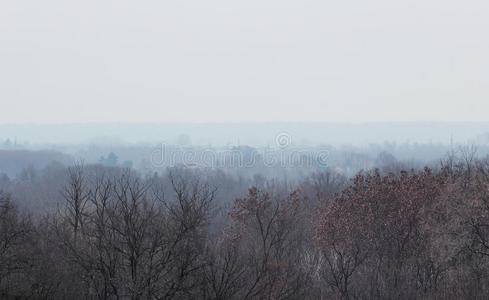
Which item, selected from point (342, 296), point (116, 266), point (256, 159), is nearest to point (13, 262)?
point (116, 266)

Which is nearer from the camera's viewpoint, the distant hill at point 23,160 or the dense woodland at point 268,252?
the dense woodland at point 268,252

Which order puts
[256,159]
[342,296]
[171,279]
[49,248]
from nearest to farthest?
1. [171,279]
2. [342,296]
3. [49,248]
4. [256,159]

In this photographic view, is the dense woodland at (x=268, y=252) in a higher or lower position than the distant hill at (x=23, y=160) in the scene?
higher

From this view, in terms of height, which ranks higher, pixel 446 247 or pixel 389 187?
pixel 389 187

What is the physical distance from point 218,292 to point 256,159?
541ft

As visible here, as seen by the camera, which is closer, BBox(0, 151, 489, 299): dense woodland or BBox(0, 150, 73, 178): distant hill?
BBox(0, 151, 489, 299): dense woodland

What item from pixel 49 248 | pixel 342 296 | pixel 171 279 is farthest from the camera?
pixel 49 248

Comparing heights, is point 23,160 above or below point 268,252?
below

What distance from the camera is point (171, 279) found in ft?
55.4

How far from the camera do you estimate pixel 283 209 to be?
A: 28.8 m

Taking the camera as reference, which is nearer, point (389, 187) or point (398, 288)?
point (398, 288)

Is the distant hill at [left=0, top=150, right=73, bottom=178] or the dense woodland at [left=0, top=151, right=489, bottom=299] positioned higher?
the dense woodland at [left=0, top=151, right=489, bottom=299]

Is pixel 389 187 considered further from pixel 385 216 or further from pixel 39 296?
pixel 39 296

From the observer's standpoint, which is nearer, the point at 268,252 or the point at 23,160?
the point at 268,252
